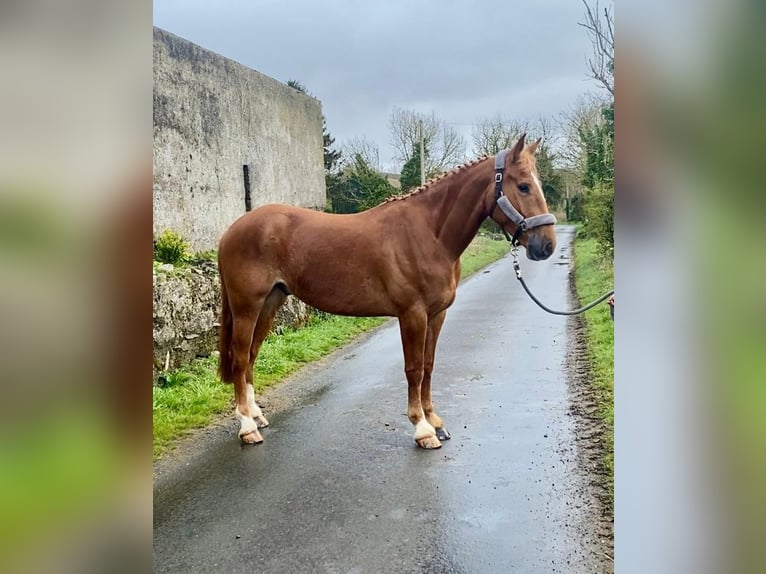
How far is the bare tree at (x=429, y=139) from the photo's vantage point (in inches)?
400

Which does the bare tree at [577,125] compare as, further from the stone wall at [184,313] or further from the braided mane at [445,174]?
the stone wall at [184,313]

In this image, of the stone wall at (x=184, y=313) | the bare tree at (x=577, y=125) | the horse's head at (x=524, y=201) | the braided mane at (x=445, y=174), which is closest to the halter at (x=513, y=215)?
the horse's head at (x=524, y=201)

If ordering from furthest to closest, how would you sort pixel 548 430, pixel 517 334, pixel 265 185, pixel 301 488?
1. pixel 517 334
2. pixel 265 185
3. pixel 548 430
4. pixel 301 488

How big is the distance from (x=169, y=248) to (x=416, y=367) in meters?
3.12

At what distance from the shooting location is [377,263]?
12.2 feet

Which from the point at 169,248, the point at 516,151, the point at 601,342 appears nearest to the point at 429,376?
the point at 516,151

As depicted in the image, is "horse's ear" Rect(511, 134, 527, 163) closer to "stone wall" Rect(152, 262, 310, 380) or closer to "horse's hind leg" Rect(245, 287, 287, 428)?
"horse's hind leg" Rect(245, 287, 287, 428)

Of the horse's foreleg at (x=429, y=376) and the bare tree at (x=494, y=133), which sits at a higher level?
the bare tree at (x=494, y=133)

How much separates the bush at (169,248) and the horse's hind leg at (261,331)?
171cm

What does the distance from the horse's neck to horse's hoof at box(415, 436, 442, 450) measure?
49.9 inches
